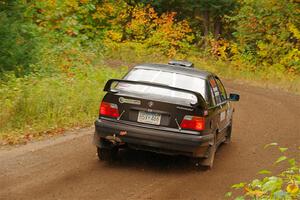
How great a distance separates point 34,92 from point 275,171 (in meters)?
6.07

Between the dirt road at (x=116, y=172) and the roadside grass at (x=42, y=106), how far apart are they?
22.1 inches

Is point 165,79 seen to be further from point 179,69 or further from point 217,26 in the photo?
point 217,26

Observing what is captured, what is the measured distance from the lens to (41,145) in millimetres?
10297

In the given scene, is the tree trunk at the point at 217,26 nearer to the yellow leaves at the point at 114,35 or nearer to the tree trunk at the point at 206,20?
the tree trunk at the point at 206,20

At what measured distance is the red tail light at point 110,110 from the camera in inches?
348

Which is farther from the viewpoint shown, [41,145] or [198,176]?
[41,145]

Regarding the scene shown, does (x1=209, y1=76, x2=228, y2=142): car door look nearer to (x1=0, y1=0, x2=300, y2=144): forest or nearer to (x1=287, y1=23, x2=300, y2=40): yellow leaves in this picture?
(x1=0, y1=0, x2=300, y2=144): forest

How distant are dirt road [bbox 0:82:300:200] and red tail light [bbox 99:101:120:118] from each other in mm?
873

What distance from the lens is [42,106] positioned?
1230cm

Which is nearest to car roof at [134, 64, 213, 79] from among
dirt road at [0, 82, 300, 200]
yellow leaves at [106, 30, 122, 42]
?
dirt road at [0, 82, 300, 200]

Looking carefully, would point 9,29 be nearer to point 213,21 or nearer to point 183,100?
point 183,100

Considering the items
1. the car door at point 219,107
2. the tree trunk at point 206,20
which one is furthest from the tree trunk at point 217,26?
the car door at point 219,107

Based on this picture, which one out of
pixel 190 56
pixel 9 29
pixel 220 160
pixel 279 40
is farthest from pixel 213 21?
pixel 220 160

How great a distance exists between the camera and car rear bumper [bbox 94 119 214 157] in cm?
854
